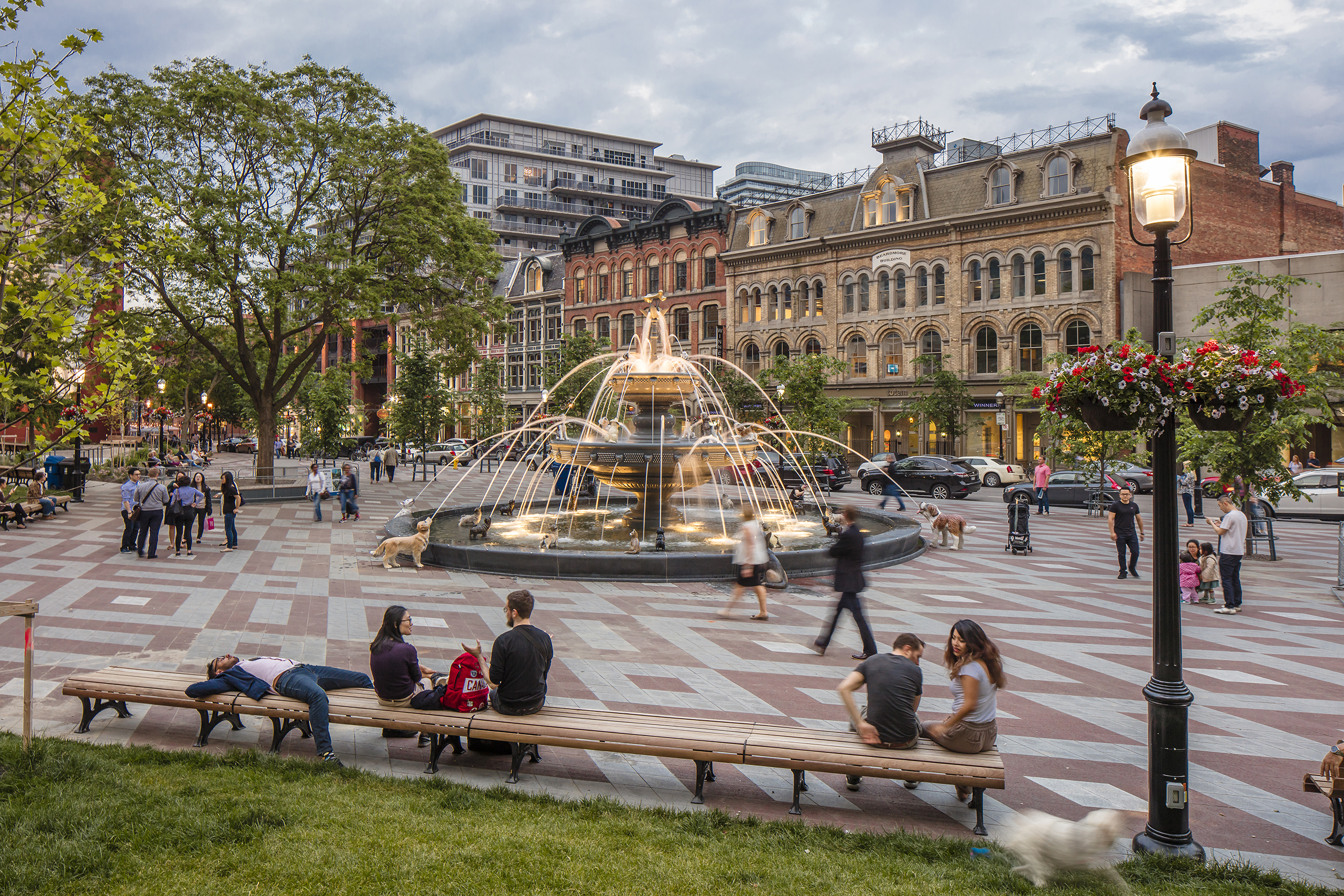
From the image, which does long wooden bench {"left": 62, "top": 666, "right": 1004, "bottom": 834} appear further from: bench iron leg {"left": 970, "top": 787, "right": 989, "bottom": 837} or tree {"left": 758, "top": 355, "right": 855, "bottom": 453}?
tree {"left": 758, "top": 355, "right": 855, "bottom": 453}

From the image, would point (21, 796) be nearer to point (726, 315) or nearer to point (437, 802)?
point (437, 802)

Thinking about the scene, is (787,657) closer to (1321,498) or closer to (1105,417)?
(1105,417)

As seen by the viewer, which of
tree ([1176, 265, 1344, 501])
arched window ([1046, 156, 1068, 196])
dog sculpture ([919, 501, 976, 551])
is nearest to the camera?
tree ([1176, 265, 1344, 501])

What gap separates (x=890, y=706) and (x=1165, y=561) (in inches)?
80.2

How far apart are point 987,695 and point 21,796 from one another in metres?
6.64

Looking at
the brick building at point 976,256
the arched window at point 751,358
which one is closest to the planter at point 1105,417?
the brick building at point 976,256

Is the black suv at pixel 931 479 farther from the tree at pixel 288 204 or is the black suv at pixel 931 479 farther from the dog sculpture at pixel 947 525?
the tree at pixel 288 204

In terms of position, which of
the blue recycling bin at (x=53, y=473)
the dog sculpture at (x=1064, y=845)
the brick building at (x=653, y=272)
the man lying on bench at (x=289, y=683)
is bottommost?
the dog sculpture at (x=1064, y=845)

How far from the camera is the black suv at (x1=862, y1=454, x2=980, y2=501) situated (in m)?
31.8

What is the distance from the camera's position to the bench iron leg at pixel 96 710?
7008 millimetres

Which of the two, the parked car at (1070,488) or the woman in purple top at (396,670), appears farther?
the parked car at (1070,488)

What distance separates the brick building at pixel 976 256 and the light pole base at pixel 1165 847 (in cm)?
3737

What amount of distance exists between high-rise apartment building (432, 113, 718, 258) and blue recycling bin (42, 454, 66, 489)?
6932cm

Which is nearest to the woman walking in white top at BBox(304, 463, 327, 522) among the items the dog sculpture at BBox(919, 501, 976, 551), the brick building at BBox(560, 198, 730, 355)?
the dog sculpture at BBox(919, 501, 976, 551)
